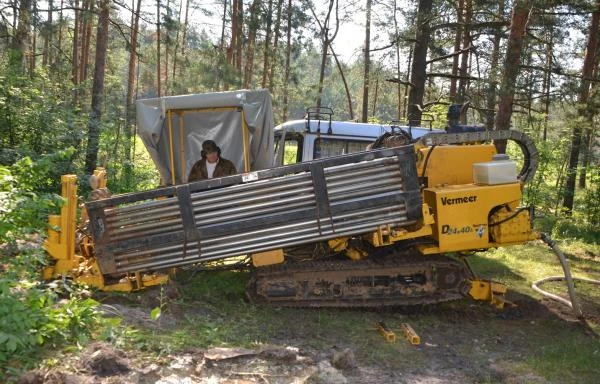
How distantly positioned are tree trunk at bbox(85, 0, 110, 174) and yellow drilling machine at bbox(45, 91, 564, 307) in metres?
6.20

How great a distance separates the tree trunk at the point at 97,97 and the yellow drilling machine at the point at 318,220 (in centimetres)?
620

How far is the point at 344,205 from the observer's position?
591cm

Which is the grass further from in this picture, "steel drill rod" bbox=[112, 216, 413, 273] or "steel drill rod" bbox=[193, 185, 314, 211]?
"steel drill rod" bbox=[193, 185, 314, 211]

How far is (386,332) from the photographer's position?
555 cm

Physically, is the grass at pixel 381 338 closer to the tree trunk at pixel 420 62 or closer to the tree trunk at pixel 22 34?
the tree trunk at pixel 420 62

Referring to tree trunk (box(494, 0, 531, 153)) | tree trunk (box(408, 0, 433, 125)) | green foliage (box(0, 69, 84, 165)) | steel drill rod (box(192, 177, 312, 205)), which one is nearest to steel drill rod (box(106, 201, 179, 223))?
steel drill rod (box(192, 177, 312, 205))

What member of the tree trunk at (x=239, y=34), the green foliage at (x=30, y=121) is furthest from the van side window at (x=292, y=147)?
the tree trunk at (x=239, y=34)

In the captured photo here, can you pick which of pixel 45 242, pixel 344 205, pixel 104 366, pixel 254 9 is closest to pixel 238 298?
pixel 344 205

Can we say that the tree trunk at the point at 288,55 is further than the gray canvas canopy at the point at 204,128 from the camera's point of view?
Yes

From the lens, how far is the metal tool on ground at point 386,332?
5.48 metres

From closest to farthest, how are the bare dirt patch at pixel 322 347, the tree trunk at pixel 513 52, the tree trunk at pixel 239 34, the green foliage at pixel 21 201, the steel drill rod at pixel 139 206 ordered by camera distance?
the bare dirt patch at pixel 322 347
the green foliage at pixel 21 201
the steel drill rod at pixel 139 206
the tree trunk at pixel 513 52
the tree trunk at pixel 239 34

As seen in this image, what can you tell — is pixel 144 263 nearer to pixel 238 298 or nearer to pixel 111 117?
pixel 238 298

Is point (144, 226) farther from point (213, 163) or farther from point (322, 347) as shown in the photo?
point (322, 347)

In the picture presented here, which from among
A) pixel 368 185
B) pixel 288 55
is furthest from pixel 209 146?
pixel 288 55
